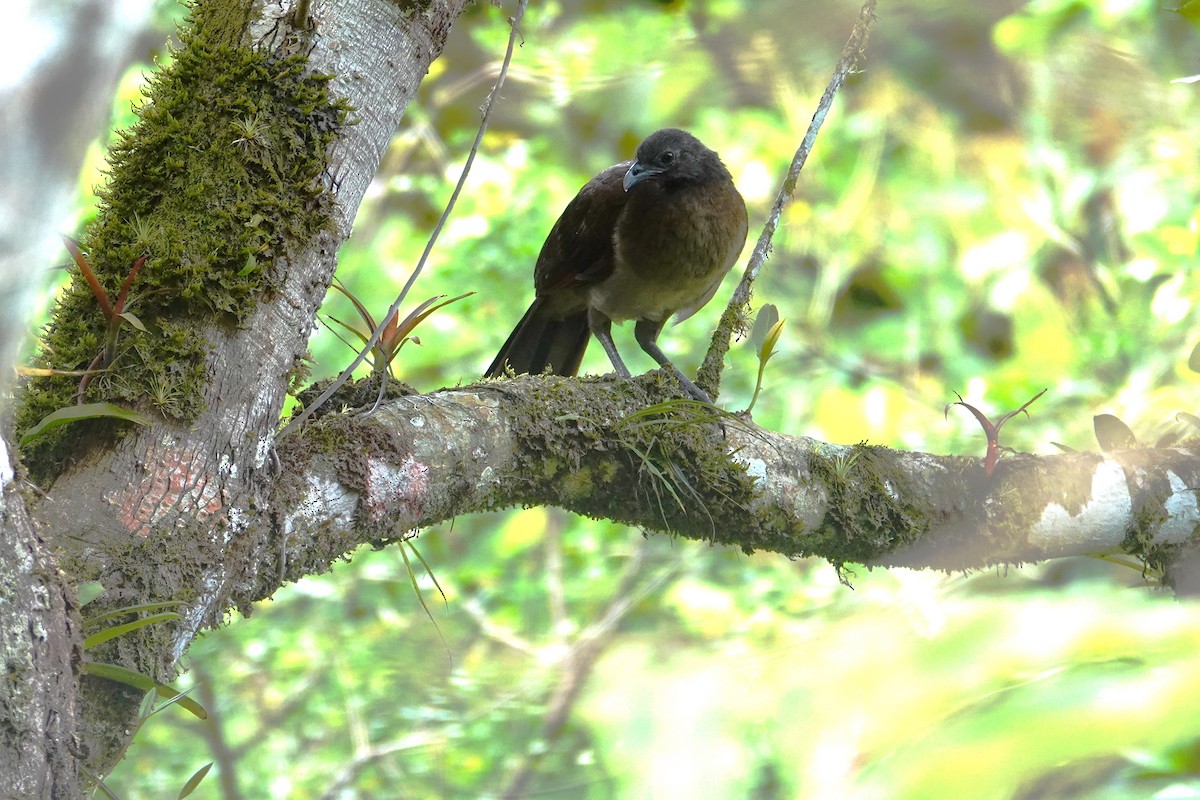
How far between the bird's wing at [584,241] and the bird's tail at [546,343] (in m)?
0.14

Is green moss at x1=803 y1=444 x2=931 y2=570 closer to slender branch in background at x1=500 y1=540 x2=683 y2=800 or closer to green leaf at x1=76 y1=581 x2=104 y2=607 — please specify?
green leaf at x1=76 y1=581 x2=104 y2=607

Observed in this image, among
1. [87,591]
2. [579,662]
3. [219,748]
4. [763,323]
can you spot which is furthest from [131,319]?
[579,662]

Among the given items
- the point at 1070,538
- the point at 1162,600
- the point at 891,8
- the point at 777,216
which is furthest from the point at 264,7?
the point at 891,8

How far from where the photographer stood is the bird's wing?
3.09 metres

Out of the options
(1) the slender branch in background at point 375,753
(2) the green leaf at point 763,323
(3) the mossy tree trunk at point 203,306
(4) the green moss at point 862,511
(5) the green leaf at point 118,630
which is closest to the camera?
(5) the green leaf at point 118,630

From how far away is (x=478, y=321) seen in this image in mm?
5648

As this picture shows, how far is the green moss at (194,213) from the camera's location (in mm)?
1392

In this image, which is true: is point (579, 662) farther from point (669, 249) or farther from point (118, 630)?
point (118, 630)

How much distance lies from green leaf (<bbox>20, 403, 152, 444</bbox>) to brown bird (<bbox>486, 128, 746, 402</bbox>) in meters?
1.70

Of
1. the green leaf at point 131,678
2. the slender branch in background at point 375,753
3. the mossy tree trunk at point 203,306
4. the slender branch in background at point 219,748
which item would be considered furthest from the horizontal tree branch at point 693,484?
the slender branch in background at point 375,753

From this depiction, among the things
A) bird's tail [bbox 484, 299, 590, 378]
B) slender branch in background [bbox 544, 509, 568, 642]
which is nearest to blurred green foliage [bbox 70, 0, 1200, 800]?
slender branch in background [bbox 544, 509, 568, 642]

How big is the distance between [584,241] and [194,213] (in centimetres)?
174

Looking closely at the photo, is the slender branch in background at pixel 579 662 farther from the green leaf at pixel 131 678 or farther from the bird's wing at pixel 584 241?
the green leaf at pixel 131 678

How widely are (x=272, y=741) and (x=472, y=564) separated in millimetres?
1338
